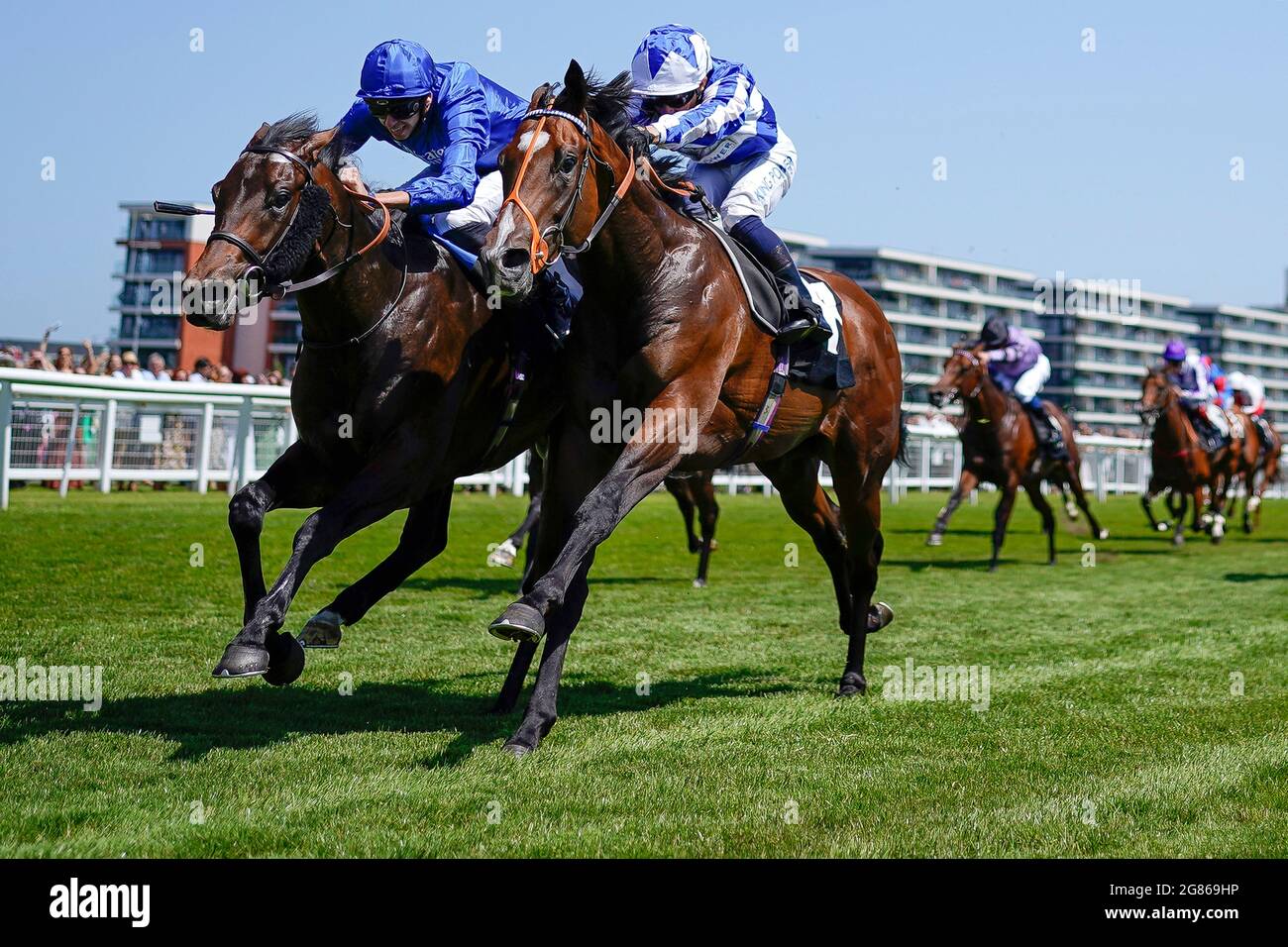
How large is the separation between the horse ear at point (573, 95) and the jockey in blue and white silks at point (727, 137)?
1.28 ft

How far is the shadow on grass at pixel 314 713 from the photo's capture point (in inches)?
194

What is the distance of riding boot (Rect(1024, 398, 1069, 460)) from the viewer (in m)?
16.5

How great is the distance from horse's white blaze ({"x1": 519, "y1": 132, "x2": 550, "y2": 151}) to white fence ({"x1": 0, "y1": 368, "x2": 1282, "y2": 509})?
876cm

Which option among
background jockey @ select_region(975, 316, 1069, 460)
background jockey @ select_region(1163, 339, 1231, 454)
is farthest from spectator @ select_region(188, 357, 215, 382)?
background jockey @ select_region(1163, 339, 1231, 454)

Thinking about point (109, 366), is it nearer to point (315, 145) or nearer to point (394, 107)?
point (394, 107)

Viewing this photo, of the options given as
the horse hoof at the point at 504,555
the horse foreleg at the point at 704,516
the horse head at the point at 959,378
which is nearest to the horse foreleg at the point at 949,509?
the horse head at the point at 959,378

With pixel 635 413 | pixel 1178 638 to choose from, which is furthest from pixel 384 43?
pixel 1178 638

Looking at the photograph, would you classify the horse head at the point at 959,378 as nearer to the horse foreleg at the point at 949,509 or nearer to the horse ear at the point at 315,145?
the horse foreleg at the point at 949,509

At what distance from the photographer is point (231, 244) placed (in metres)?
4.69

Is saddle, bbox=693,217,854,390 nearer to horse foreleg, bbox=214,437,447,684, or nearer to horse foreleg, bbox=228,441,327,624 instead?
horse foreleg, bbox=214,437,447,684

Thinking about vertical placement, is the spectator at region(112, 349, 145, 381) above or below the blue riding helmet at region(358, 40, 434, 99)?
below

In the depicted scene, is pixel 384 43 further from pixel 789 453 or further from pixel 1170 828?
pixel 1170 828

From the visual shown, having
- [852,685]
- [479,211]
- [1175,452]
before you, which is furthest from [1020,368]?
[479,211]
